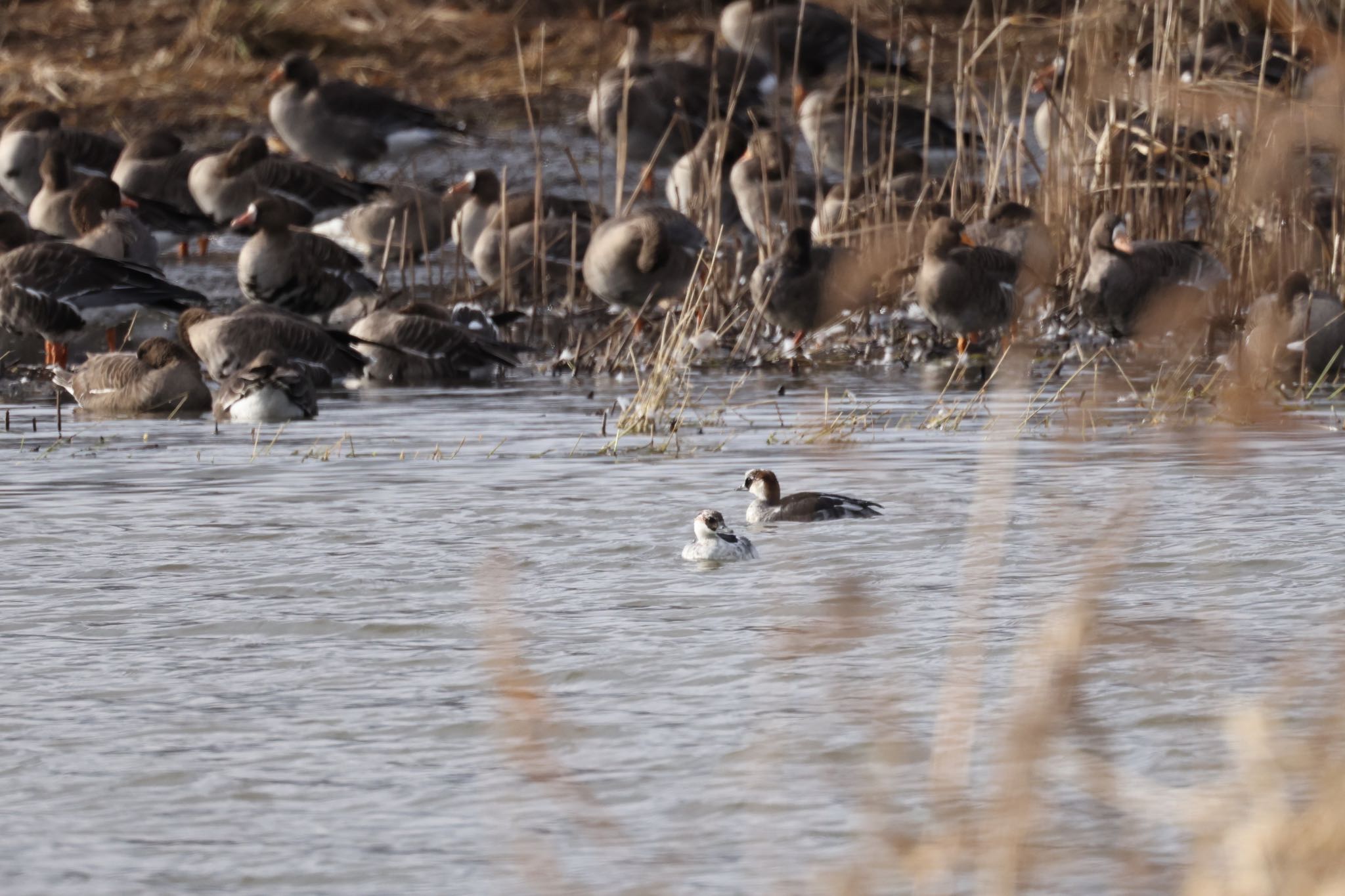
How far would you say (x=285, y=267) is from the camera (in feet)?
53.7

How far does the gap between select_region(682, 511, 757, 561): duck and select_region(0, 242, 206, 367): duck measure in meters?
8.91

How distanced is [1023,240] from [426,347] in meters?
4.01

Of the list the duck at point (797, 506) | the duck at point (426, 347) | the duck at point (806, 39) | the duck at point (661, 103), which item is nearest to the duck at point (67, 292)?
the duck at point (426, 347)

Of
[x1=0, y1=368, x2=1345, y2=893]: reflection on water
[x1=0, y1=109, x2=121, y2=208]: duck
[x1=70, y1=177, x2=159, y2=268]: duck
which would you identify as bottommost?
[x1=0, y1=368, x2=1345, y2=893]: reflection on water

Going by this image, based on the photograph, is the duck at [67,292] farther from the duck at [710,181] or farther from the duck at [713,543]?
the duck at [713,543]

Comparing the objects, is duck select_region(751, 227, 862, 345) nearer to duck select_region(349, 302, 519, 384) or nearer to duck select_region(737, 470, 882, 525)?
duck select_region(349, 302, 519, 384)

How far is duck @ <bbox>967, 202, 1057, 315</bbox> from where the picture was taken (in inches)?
569

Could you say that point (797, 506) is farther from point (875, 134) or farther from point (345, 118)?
point (345, 118)

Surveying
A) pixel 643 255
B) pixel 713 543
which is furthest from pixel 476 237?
pixel 713 543

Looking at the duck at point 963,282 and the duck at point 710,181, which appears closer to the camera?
the duck at point 963,282

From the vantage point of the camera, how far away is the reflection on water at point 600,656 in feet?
13.7

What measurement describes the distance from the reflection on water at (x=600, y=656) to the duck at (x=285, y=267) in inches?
262

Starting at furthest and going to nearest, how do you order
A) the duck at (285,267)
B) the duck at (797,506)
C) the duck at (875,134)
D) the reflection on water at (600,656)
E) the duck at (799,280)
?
the duck at (875,134) < the duck at (285,267) < the duck at (799,280) < the duck at (797,506) < the reflection on water at (600,656)

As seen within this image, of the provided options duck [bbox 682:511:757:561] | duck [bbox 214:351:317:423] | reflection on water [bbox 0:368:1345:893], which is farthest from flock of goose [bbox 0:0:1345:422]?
duck [bbox 682:511:757:561]
